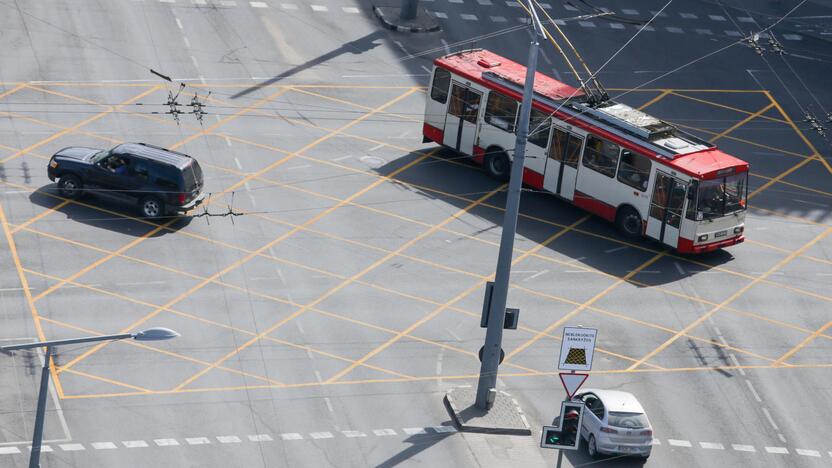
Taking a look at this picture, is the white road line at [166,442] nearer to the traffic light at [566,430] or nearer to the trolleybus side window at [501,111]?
the traffic light at [566,430]

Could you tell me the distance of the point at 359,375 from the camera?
36.2 m

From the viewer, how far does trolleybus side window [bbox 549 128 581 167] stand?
45500 mm

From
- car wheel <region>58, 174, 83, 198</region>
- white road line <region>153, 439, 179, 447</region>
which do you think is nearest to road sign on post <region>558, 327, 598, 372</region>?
white road line <region>153, 439, 179, 447</region>

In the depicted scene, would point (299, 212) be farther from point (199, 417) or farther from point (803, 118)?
point (803, 118)

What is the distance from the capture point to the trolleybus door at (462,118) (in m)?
48.1

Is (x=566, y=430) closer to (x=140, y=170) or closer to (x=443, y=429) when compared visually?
(x=443, y=429)

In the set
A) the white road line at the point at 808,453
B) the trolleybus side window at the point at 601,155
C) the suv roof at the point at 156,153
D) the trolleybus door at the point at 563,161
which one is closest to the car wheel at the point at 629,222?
the trolleybus side window at the point at 601,155

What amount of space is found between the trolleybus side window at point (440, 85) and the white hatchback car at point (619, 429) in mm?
17923

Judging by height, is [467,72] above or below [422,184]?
above

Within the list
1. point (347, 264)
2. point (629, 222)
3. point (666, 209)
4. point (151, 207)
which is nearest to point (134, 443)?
point (347, 264)

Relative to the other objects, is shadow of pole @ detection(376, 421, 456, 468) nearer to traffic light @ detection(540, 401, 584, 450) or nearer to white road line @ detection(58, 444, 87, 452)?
traffic light @ detection(540, 401, 584, 450)

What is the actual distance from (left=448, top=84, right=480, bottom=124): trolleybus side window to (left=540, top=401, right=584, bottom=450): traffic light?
2057cm

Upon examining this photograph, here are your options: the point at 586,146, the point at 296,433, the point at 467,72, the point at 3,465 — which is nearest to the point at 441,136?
the point at 467,72

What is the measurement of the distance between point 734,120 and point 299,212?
19.0 meters
